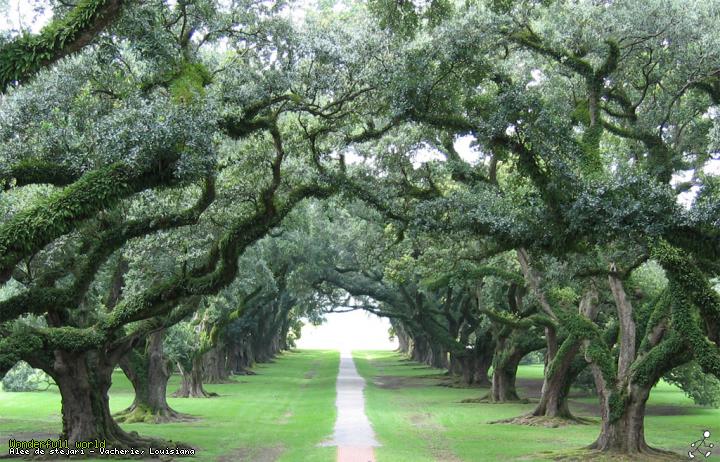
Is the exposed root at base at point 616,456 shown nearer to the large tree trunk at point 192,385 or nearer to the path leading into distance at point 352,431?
the path leading into distance at point 352,431

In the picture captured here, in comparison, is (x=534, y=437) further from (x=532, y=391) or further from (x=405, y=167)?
(x=532, y=391)

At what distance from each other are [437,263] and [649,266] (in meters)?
8.07

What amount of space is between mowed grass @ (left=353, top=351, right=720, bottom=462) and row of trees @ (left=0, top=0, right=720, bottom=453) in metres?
2.91

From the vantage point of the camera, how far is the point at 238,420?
2491 cm

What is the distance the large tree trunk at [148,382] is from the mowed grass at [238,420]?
0.77 meters

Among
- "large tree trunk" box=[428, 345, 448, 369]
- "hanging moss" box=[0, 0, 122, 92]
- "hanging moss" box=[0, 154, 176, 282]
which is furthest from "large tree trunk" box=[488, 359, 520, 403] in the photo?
"hanging moss" box=[0, 0, 122, 92]

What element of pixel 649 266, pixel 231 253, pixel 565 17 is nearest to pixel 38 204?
pixel 231 253

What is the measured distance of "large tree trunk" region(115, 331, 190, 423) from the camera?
945 inches

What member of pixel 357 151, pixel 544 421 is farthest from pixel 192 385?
pixel 357 151

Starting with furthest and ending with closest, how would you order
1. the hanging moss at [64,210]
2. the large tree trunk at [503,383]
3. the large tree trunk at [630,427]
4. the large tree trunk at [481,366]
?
the large tree trunk at [481,366] → the large tree trunk at [503,383] → the large tree trunk at [630,427] → the hanging moss at [64,210]

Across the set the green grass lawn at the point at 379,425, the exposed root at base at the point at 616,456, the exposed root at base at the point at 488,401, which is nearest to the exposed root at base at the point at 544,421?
the green grass lawn at the point at 379,425

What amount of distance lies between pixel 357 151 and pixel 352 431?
796 cm

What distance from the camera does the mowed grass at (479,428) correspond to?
1759cm

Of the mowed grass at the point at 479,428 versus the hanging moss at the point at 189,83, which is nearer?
the hanging moss at the point at 189,83
